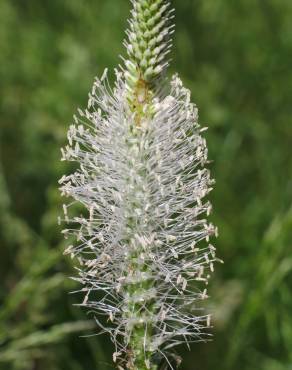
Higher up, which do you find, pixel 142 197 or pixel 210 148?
pixel 210 148

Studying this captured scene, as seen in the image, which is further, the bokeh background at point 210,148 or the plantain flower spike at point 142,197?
the bokeh background at point 210,148

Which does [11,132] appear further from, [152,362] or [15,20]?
[152,362]

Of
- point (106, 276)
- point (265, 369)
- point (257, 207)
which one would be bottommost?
point (265, 369)

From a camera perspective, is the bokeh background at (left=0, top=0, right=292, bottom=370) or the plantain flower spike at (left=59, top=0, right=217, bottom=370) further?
the bokeh background at (left=0, top=0, right=292, bottom=370)

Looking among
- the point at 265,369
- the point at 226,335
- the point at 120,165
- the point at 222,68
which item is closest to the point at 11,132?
the point at 222,68
